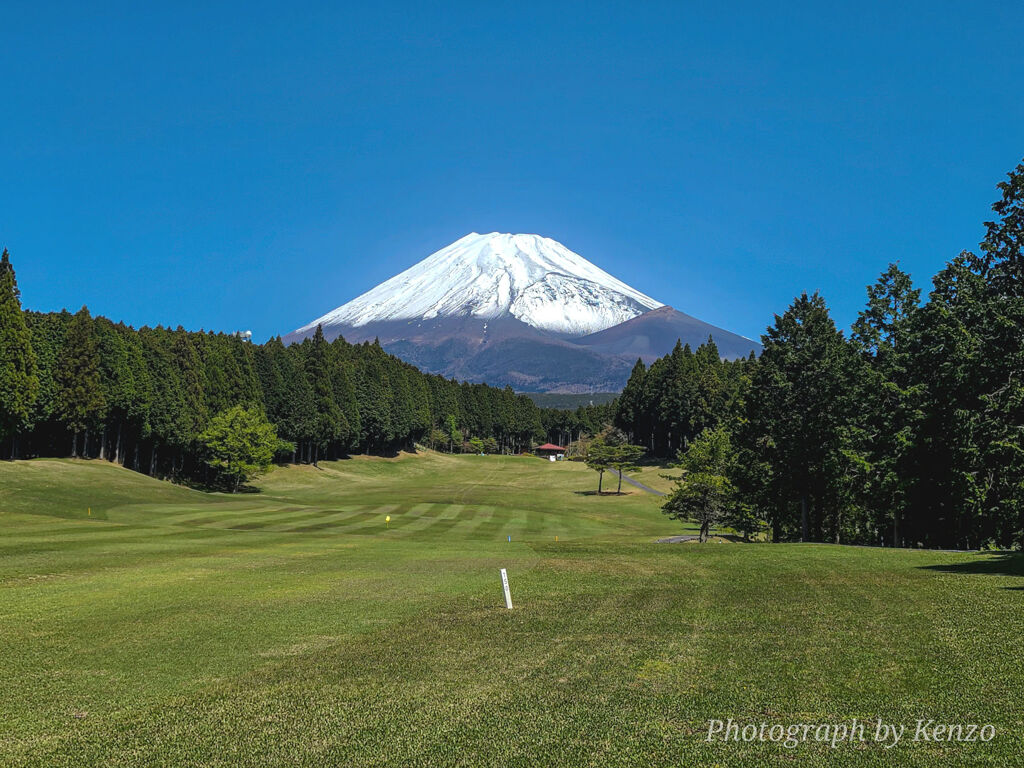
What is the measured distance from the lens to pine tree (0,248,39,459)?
208 feet

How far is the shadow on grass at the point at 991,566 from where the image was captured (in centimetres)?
2142

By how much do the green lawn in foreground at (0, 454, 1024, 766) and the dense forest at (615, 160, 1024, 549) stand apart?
931 centimetres

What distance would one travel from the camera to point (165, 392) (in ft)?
269

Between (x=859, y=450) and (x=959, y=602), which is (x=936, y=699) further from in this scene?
(x=859, y=450)

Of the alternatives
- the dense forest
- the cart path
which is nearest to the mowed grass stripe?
the dense forest

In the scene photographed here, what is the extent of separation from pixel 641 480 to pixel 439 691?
104 meters

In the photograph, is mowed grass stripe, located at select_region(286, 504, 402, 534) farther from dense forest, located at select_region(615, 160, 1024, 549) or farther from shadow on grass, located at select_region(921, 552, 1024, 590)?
shadow on grass, located at select_region(921, 552, 1024, 590)

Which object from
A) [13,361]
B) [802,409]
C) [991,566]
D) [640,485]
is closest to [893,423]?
[802,409]

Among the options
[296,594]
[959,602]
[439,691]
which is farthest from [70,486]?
[959,602]

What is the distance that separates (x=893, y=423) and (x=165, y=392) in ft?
243

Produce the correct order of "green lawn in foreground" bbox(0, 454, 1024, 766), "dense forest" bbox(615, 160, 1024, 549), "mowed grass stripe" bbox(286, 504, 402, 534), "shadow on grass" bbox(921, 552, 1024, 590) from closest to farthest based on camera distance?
"green lawn in foreground" bbox(0, 454, 1024, 766) → "shadow on grass" bbox(921, 552, 1024, 590) → "dense forest" bbox(615, 160, 1024, 549) → "mowed grass stripe" bbox(286, 504, 402, 534)

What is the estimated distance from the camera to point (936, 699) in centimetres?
998

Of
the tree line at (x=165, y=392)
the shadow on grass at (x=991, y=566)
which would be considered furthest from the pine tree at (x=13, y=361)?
the shadow on grass at (x=991, y=566)

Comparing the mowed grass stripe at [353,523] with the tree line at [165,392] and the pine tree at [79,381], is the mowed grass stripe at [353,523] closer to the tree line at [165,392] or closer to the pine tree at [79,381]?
the tree line at [165,392]
